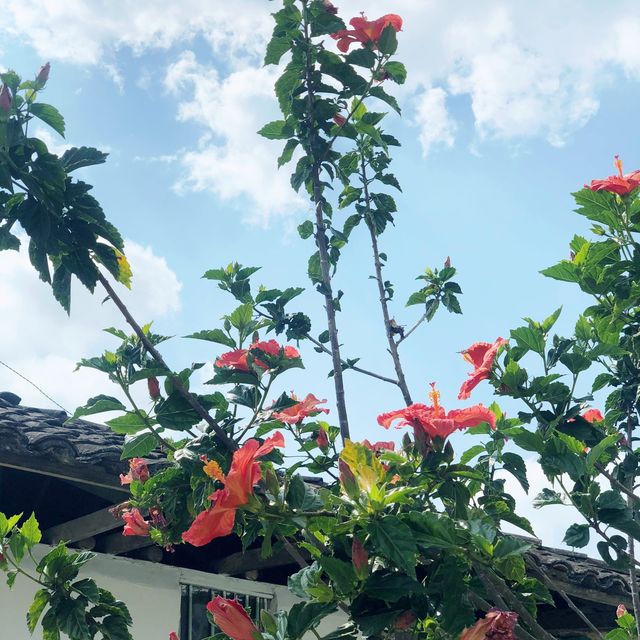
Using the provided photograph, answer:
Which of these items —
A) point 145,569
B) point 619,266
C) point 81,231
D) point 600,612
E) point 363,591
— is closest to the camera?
point 363,591

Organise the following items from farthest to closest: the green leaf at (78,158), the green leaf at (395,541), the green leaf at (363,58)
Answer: the green leaf at (363,58) < the green leaf at (78,158) < the green leaf at (395,541)

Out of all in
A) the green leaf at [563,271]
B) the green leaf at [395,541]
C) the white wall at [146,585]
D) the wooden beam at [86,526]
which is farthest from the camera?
the white wall at [146,585]

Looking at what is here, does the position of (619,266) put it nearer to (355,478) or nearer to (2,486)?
(355,478)

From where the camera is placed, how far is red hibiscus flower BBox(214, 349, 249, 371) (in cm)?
205

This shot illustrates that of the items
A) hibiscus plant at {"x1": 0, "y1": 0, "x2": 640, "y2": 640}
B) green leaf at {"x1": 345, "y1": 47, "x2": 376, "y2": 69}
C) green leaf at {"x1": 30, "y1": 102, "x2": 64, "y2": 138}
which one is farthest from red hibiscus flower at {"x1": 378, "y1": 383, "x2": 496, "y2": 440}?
green leaf at {"x1": 345, "y1": 47, "x2": 376, "y2": 69}

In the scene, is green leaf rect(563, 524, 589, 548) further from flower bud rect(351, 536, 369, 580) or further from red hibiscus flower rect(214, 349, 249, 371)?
red hibiscus flower rect(214, 349, 249, 371)

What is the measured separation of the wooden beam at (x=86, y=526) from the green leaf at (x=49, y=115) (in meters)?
1.72

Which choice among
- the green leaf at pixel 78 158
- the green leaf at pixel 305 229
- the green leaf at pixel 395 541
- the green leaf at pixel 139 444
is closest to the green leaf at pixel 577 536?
the green leaf at pixel 395 541

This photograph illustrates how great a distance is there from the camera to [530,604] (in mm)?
1932

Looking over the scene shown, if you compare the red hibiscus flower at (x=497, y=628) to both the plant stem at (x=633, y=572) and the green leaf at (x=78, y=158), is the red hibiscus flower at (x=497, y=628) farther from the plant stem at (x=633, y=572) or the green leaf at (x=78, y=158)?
the green leaf at (x=78, y=158)

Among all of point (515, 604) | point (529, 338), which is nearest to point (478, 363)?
point (529, 338)

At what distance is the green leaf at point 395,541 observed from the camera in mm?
1494

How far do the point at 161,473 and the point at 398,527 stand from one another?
754 mm

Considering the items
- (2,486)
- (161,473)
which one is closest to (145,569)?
(2,486)
